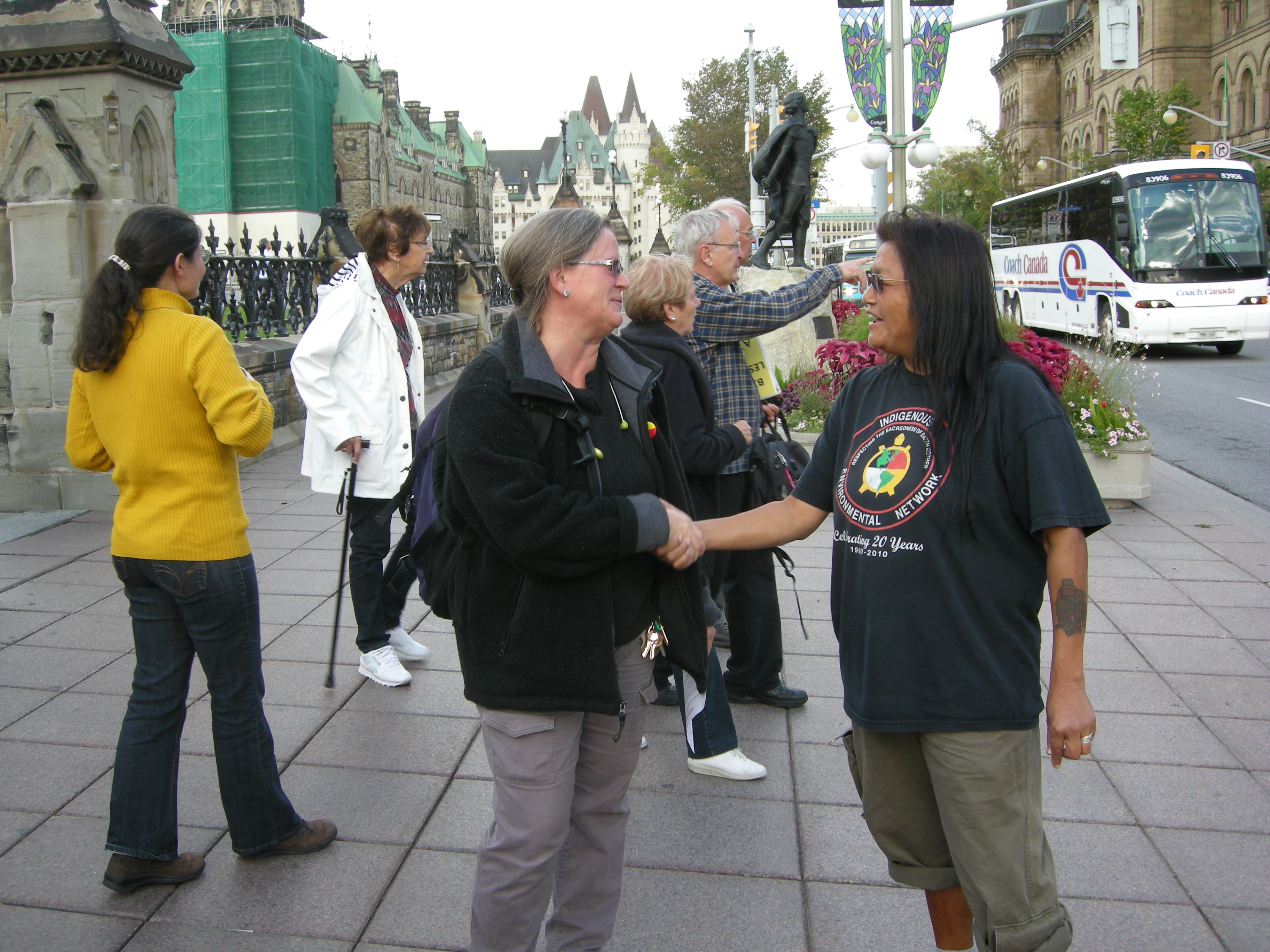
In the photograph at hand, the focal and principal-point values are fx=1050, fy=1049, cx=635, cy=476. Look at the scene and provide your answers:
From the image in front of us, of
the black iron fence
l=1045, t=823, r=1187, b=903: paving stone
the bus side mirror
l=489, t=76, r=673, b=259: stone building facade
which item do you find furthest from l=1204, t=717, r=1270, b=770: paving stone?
l=489, t=76, r=673, b=259: stone building facade

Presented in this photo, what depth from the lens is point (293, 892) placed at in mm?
3053

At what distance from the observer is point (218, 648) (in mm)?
3041

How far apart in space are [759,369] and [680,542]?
2318 mm

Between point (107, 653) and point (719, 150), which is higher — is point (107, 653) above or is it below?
below

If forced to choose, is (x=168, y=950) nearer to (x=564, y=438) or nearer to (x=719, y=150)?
(x=564, y=438)

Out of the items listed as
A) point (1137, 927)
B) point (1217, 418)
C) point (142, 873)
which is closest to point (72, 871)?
point (142, 873)

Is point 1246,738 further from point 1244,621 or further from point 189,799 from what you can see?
point 189,799

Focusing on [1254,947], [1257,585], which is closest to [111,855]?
[1254,947]

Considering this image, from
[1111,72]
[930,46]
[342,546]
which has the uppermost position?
[1111,72]

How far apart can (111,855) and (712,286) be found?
2870 mm

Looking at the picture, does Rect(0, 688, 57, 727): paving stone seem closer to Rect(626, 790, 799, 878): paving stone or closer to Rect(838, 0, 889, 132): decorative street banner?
Rect(626, 790, 799, 878): paving stone

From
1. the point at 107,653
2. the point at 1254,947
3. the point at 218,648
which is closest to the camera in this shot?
the point at 1254,947

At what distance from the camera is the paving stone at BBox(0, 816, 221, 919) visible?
9.78 feet

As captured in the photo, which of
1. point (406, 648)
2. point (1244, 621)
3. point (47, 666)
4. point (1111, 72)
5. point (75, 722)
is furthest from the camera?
point (1111, 72)
